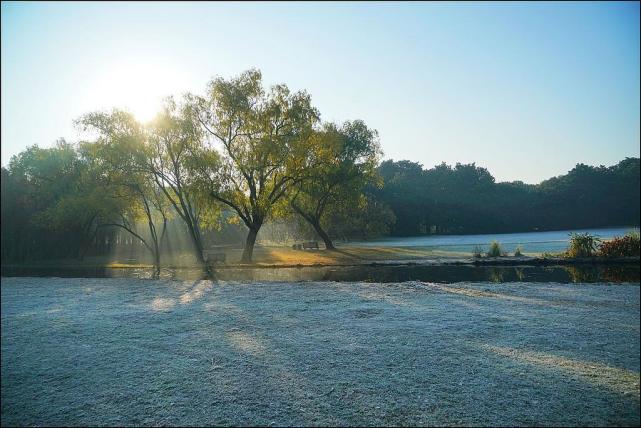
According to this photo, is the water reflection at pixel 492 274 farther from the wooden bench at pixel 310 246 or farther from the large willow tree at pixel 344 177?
the wooden bench at pixel 310 246

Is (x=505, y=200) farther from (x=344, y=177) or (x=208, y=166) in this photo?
(x=208, y=166)

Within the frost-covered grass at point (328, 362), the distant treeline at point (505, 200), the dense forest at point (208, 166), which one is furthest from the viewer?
the distant treeline at point (505, 200)

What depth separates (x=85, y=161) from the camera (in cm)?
3659

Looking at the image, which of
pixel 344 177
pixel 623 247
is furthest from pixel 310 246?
pixel 623 247

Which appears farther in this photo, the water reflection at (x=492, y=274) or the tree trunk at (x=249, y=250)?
the tree trunk at (x=249, y=250)

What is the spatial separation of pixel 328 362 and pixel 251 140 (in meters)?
26.3

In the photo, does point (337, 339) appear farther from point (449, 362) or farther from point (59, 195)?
point (59, 195)

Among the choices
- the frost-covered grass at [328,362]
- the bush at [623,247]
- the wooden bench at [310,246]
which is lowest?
the frost-covered grass at [328,362]

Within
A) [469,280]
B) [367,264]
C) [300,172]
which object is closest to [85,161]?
[300,172]

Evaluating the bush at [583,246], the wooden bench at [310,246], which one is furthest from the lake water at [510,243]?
the wooden bench at [310,246]

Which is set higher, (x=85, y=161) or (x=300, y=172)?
(x=85, y=161)

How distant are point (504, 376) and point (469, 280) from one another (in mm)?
11761

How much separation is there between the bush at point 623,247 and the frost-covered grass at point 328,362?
1301cm

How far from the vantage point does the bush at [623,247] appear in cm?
2155
